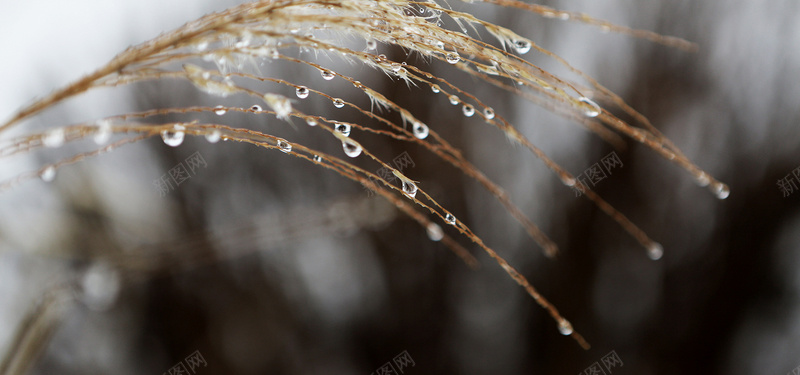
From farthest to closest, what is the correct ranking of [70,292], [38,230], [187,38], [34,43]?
[34,43] → [38,230] → [70,292] → [187,38]

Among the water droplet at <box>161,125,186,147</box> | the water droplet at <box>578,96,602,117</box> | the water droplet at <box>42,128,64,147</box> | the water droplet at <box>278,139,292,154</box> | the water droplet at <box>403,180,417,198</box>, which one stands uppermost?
the water droplet at <box>161,125,186,147</box>

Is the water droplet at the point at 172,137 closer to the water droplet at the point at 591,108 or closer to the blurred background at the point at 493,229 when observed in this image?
the water droplet at the point at 591,108

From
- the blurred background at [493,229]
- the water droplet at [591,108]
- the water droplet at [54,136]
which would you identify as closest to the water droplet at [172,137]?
the water droplet at [54,136]

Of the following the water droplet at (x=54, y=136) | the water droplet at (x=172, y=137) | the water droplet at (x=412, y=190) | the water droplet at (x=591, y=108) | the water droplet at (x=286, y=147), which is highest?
the water droplet at (x=172, y=137)

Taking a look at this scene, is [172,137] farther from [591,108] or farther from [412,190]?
[591,108]

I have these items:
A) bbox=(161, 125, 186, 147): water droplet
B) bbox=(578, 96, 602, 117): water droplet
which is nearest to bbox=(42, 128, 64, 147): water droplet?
bbox=(161, 125, 186, 147): water droplet

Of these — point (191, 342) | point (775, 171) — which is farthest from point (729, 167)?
point (191, 342)

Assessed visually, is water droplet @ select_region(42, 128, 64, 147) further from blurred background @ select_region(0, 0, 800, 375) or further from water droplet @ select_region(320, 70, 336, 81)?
blurred background @ select_region(0, 0, 800, 375)

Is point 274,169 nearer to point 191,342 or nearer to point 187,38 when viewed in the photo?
point 191,342
